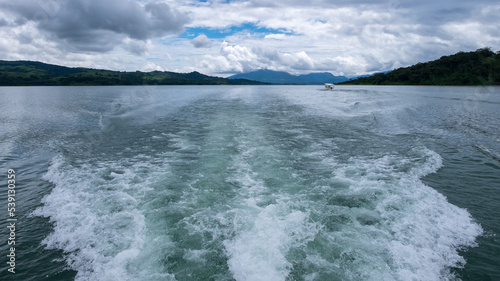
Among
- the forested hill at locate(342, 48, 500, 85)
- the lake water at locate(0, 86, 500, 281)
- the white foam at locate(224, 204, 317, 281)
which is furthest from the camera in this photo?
the forested hill at locate(342, 48, 500, 85)

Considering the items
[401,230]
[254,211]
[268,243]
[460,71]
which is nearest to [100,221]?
[254,211]

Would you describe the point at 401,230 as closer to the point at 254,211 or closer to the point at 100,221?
the point at 254,211

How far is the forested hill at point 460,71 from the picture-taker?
14038cm

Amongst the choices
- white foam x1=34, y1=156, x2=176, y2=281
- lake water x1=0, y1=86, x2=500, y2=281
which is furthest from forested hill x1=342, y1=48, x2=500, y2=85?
white foam x1=34, y1=156, x2=176, y2=281

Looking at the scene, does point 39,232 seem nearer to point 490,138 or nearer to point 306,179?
point 306,179

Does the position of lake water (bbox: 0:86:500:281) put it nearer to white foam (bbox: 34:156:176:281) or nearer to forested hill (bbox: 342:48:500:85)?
white foam (bbox: 34:156:176:281)

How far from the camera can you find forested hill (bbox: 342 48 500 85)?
5527 inches

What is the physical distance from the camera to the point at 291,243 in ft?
26.2

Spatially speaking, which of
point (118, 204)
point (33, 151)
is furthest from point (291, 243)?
point (33, 151)

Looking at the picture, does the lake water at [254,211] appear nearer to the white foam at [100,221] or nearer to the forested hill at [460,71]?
the white foam at [100,221]

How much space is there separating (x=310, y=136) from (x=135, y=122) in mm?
20677

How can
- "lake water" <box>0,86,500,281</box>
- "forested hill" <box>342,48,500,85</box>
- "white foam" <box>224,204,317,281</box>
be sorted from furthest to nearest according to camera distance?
"forested hill" <box>342,48,500,85</box> → "lake water" <box>0,86,500,281</box> → "white foam" <box>224,204,317,281</box>

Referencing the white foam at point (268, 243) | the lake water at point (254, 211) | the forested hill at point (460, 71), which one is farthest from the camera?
the forested hill at point (460, 71)

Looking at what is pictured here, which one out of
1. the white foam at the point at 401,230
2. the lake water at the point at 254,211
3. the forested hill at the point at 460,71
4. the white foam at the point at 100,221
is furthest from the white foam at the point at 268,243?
the forested hill at the point at 460,71
